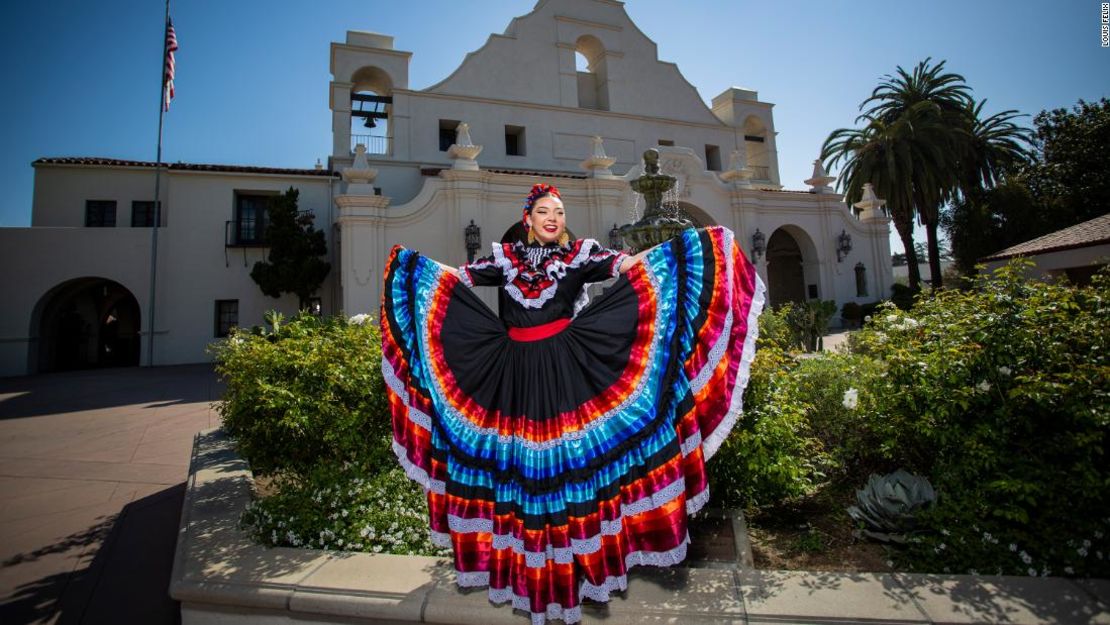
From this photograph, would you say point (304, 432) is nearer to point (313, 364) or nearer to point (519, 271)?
point (313, 364)

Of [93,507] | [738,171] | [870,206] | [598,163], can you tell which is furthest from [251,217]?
[870,206]

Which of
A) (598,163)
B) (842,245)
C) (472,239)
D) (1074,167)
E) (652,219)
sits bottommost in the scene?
(652,219)

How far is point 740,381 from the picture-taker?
2.55 metres

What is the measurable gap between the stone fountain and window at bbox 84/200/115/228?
63.0ft

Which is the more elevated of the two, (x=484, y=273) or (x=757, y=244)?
(x=757, y=244)

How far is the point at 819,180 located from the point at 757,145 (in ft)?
22.8

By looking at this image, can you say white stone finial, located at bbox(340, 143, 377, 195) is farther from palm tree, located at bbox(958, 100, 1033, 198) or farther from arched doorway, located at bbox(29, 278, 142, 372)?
palm tree, located at bbox(958, 100, 1033, 198)

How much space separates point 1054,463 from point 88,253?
22.8 meters

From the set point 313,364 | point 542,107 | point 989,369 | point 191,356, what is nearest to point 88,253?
point 191,356

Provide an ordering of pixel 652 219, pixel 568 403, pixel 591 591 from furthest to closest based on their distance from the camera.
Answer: pixel 652 219 < pixel 568 403 < pixel 591 591

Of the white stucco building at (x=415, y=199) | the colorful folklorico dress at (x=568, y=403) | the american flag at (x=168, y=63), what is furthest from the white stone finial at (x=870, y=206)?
the american flag at (x=168, y=63)

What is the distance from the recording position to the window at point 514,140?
69.4 feet

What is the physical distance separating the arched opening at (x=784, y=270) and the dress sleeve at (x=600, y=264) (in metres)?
21.2

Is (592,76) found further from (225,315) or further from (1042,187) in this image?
(1042,187)
